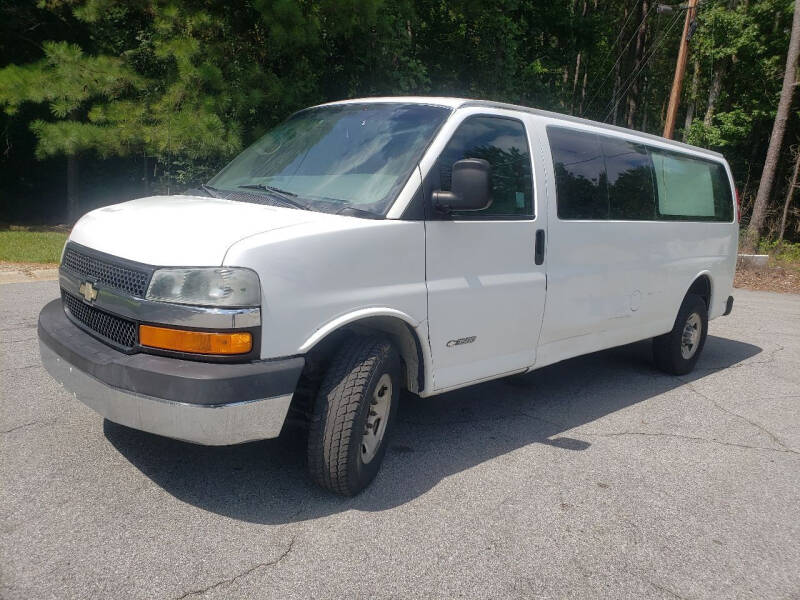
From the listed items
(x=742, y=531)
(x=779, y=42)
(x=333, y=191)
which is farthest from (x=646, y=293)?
(x=779, y=42)

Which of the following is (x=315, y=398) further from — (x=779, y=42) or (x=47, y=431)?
(x=779, y=42)

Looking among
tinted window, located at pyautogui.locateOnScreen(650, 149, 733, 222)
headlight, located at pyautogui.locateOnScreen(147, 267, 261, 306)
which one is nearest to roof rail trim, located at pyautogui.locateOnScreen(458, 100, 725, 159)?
tinted window, located at pyautogui.locateOnScreen(650, 149, 733, 222)

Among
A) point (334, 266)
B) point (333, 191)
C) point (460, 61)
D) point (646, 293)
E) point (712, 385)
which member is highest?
point (460, 61)

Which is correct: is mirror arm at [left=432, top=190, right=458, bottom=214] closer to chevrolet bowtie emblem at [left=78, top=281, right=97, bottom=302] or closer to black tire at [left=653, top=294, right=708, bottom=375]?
chevrolet bowtie emblem at [left=78, top=281, right=97, bottom=302]

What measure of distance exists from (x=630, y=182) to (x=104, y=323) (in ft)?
13.0

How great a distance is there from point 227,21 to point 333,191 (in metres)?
11.8

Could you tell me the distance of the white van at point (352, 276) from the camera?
3.04 metres

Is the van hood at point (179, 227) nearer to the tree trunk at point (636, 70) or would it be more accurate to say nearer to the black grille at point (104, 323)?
the black grille at point (104, 323)

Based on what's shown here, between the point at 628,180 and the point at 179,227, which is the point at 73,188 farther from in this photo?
the point at 179,227

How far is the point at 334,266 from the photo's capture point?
131 inches

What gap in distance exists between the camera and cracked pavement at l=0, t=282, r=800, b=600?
2.91 m

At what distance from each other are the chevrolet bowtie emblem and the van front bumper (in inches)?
11.8

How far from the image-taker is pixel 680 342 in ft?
21.1

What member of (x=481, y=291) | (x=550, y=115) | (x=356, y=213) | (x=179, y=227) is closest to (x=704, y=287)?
(x=550, y=115)
